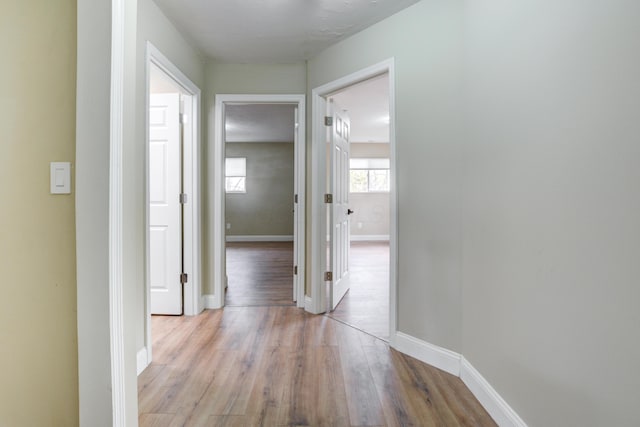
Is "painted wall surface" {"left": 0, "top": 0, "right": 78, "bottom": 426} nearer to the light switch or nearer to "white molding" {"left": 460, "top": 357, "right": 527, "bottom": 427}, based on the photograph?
the light switch

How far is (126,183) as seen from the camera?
3.70ft

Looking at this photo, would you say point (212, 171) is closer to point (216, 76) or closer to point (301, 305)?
point (216, 76)

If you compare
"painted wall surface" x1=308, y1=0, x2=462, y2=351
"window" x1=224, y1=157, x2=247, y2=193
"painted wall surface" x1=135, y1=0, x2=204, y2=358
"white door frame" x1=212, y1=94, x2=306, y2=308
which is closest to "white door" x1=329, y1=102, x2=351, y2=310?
"white door frame" x1=212, y1=94, x2=306, y2=308

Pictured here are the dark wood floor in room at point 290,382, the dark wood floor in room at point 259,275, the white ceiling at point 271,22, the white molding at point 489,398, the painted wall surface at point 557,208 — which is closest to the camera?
the painted wall surface at point 557,208

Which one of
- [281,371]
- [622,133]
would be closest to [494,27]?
[622,133]

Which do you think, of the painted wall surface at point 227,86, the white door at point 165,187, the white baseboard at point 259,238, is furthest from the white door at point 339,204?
Result: the white baseboard at point 259,238

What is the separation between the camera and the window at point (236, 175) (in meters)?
7.89

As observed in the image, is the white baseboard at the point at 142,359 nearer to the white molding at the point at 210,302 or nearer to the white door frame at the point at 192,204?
the white door frame at the point at 192,204

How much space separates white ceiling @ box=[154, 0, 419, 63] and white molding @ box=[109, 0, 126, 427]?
1.31 meters

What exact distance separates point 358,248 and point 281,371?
496 centimetres

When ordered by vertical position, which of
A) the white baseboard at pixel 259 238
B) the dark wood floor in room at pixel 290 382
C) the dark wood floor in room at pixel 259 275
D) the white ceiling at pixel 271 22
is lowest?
the dark wood floor in room at pixel 290 382

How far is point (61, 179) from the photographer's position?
1.10m

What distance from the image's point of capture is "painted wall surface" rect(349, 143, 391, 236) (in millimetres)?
7762

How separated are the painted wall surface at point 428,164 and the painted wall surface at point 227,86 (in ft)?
3.39
